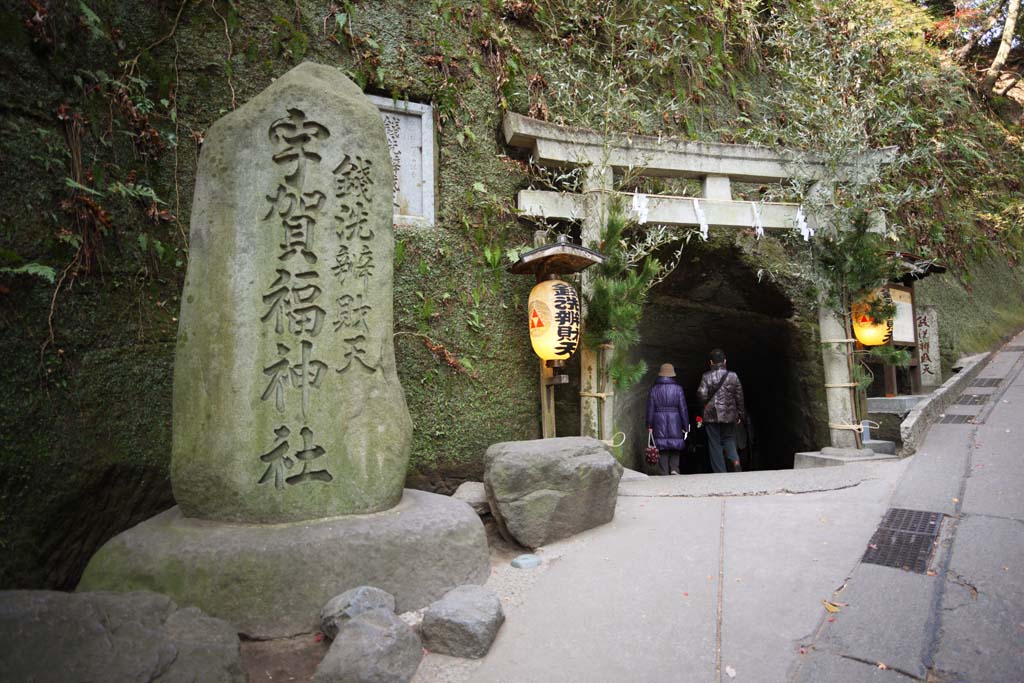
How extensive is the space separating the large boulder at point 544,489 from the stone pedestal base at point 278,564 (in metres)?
0.91

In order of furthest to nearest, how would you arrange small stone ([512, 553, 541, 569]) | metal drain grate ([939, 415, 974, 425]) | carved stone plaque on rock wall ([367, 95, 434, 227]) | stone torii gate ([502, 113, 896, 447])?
1. metal drain grate ([939, 415, 974, 425])
2. stone torii gate ([502, 113, 896, 447])
3. carved stone plaque on rock wall ([367, 95, 434, 227])
4. small stone ([512, 553, 541, 569])

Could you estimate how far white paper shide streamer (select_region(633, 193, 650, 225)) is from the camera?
6.75 meters

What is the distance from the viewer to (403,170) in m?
6.50

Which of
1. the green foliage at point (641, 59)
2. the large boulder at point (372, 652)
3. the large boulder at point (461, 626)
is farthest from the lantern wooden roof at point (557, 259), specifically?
the large boulder at point (372, 652)

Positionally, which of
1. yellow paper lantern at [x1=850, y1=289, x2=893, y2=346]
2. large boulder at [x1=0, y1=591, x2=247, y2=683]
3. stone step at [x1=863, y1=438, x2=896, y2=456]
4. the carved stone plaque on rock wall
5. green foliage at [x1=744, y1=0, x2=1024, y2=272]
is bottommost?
large boulder at [x1=0, y1=591, x2=247, y2=683]

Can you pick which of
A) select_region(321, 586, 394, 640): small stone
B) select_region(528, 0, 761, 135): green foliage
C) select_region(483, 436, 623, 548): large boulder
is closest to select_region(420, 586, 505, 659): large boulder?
select_region(321, 586, 394, 640): small stone

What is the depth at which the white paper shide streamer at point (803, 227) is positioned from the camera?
721 cm

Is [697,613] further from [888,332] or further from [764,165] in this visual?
[888,332]

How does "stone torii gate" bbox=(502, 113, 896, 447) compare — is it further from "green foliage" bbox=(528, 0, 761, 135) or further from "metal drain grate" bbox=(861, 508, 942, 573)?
"metal drain grate" bbox=(861, 508, 942, 573)

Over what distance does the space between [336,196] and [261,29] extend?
3.31 meters

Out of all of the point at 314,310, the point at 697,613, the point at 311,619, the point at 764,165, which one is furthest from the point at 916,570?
the point at 764,165

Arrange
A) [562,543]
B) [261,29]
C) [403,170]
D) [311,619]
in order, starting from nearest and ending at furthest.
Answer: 1. [311,619]
2. [562,543]
3. [261,29]
4. [403,170]

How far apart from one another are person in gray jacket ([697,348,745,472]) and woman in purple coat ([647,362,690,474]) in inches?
15.0

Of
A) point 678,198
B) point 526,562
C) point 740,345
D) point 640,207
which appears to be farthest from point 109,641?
point 740,345
